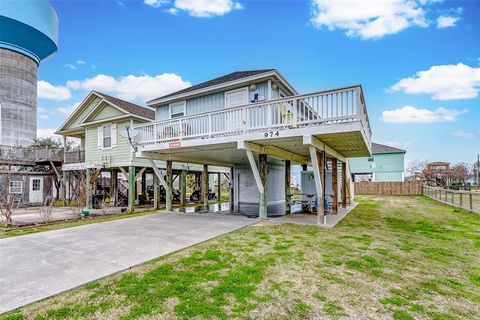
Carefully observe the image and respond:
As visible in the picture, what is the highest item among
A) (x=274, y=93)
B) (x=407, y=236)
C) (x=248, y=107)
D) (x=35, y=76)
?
(x=35, y=76)

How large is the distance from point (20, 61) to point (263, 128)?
25.8m

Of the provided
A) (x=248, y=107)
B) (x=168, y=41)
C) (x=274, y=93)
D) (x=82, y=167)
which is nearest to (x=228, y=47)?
(x=168, y=41)

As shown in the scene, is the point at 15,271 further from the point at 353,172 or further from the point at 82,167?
the point at 353,172

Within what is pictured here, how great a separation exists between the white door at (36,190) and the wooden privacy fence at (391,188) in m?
27.2

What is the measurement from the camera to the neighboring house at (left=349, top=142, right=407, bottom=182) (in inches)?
1103

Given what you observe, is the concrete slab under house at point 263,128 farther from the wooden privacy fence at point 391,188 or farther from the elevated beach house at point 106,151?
the wooden privacy fence at point 391,188

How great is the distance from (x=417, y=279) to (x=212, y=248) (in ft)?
12.2

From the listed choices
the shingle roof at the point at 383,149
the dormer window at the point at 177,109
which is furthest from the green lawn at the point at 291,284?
the shingle roof at the point at 383,149

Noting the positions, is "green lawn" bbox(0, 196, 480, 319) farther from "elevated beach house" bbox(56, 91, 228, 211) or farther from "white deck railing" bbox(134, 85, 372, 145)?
"elevated beach house" bbox(56, 91, 228, 211)

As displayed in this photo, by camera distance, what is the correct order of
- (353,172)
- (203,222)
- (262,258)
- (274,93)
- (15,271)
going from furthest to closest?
(353,172), (274,93), (203,222), (262,258), (15,271)

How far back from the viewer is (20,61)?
877 inches

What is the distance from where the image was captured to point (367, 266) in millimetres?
4453

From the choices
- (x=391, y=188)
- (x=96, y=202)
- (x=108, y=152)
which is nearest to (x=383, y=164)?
(x=391, y=188)

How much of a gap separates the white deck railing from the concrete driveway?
3.31 m
